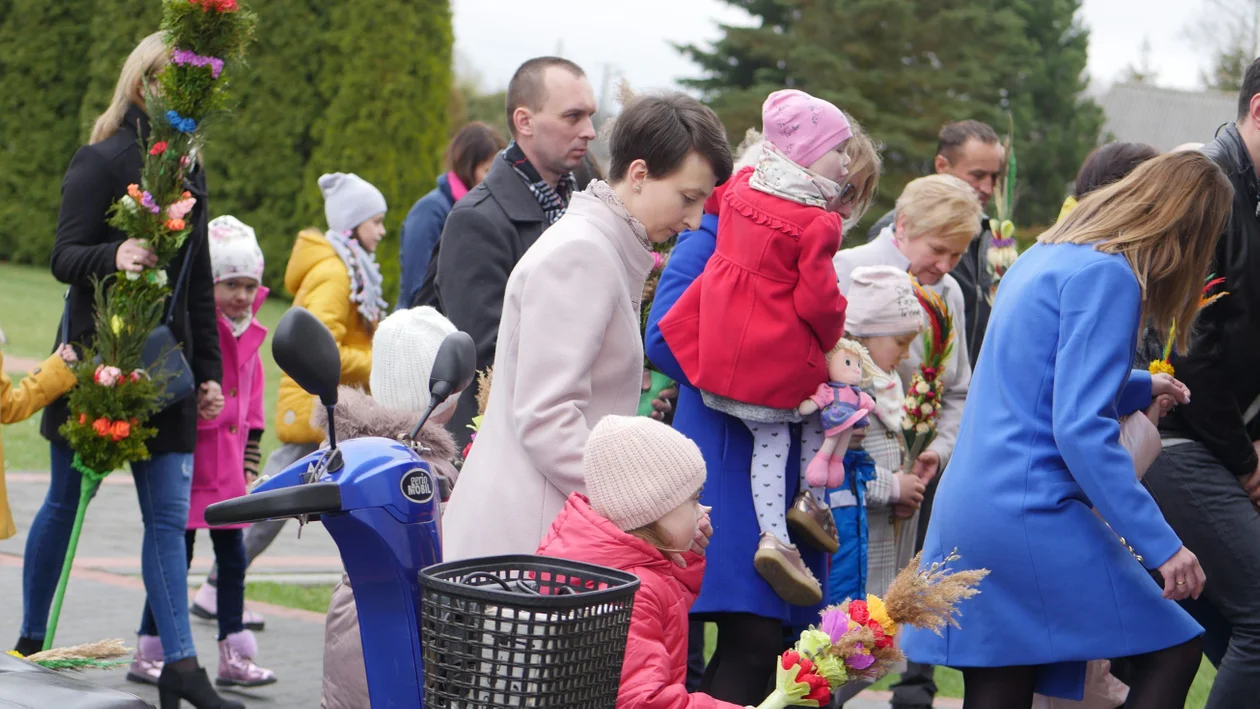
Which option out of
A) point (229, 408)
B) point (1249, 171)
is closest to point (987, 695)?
point (1249, 171)

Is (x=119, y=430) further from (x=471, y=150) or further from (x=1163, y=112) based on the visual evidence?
(x=1163, y=112)

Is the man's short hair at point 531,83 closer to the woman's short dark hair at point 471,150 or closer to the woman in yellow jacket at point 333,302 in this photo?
the woman in yellow jacket at point 333,302

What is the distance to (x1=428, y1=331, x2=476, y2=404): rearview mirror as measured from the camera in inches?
108

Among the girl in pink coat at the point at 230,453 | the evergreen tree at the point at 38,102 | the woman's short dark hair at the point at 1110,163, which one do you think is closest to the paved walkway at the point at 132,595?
the girl in pink coat at the point at 230,453

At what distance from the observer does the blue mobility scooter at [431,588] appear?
87.3 inches

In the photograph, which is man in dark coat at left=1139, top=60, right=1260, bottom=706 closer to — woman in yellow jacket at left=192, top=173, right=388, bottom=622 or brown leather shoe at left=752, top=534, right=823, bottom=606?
brown leather shoe at left=752, top=534, right=823, bottom=606

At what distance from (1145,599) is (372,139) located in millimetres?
23762

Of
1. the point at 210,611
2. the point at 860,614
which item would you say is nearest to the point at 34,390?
the point at 210,611

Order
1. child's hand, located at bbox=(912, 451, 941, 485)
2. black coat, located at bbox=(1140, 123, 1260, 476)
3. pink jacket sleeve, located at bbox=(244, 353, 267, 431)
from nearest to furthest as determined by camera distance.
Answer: black coat, located at bbox=(1140, 123, 1260, 476)
child's hand, located at bbox=(912, 451, 941, 485)
pink jacket sleeve, located at bbox=(244, 353, 267, 431)

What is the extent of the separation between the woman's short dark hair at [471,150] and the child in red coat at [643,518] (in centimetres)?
488

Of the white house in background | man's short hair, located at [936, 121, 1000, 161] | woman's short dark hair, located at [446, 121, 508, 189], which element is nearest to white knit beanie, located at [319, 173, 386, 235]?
woman's short dark hair, located at [446, 121, 508, 189]

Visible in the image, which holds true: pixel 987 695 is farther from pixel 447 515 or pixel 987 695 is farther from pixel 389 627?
pixel 389 627

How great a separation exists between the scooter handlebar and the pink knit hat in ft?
6.00

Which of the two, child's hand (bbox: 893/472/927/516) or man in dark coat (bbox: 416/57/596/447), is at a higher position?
man in dark coat (bbox: 416/57/596/447)
